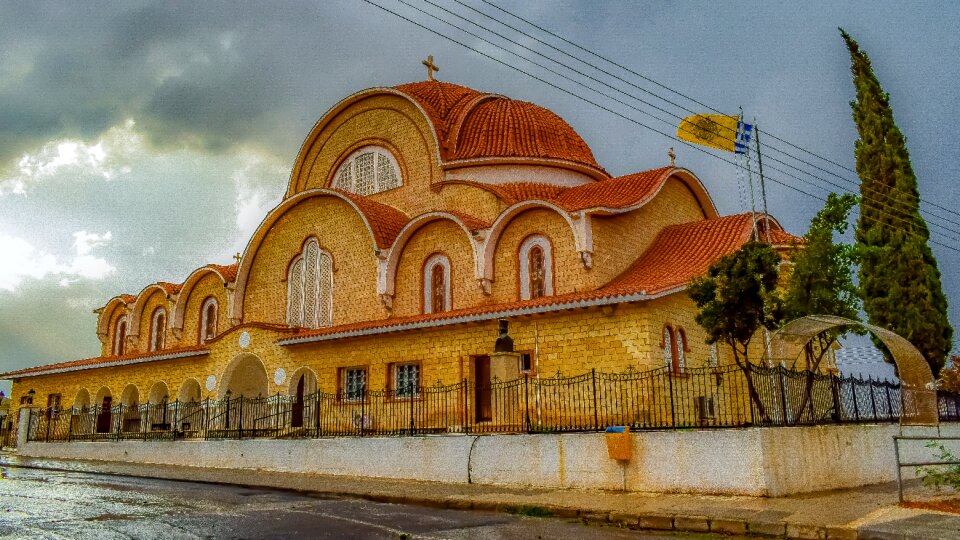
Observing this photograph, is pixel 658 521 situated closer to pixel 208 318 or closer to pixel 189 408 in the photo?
pixel 189 408

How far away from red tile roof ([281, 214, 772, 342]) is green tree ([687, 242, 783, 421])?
7.49 feet

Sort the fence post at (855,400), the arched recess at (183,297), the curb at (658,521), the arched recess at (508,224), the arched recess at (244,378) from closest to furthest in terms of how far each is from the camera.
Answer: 1. the curb at (658,521)
2. the fence post at (855,400)
3. the arched recess at (508,224)
4. the arched recess at (244,378)
5. the arched recess at (183,297)

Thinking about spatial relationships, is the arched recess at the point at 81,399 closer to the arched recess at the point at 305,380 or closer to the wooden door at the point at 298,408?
the wooden door at the point at 298,408

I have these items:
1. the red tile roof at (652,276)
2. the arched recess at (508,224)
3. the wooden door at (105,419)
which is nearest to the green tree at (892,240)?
the red tile roof at (652,276)

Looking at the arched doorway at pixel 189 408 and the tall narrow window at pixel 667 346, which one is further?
the arched doorway at pixel 189 408

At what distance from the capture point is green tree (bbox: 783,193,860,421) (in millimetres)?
15211

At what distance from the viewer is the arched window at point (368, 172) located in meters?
26.1

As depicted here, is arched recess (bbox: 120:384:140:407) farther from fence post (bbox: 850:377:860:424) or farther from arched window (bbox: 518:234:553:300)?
fence post (bbox: 850:377:860:424)

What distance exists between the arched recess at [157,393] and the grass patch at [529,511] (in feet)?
67.8

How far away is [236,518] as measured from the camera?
9883mm

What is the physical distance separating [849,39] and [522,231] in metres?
→ 14.8

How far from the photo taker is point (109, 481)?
16.1m

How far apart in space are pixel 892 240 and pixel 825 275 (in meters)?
10.4

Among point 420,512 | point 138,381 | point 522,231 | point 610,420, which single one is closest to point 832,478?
point 610,420
